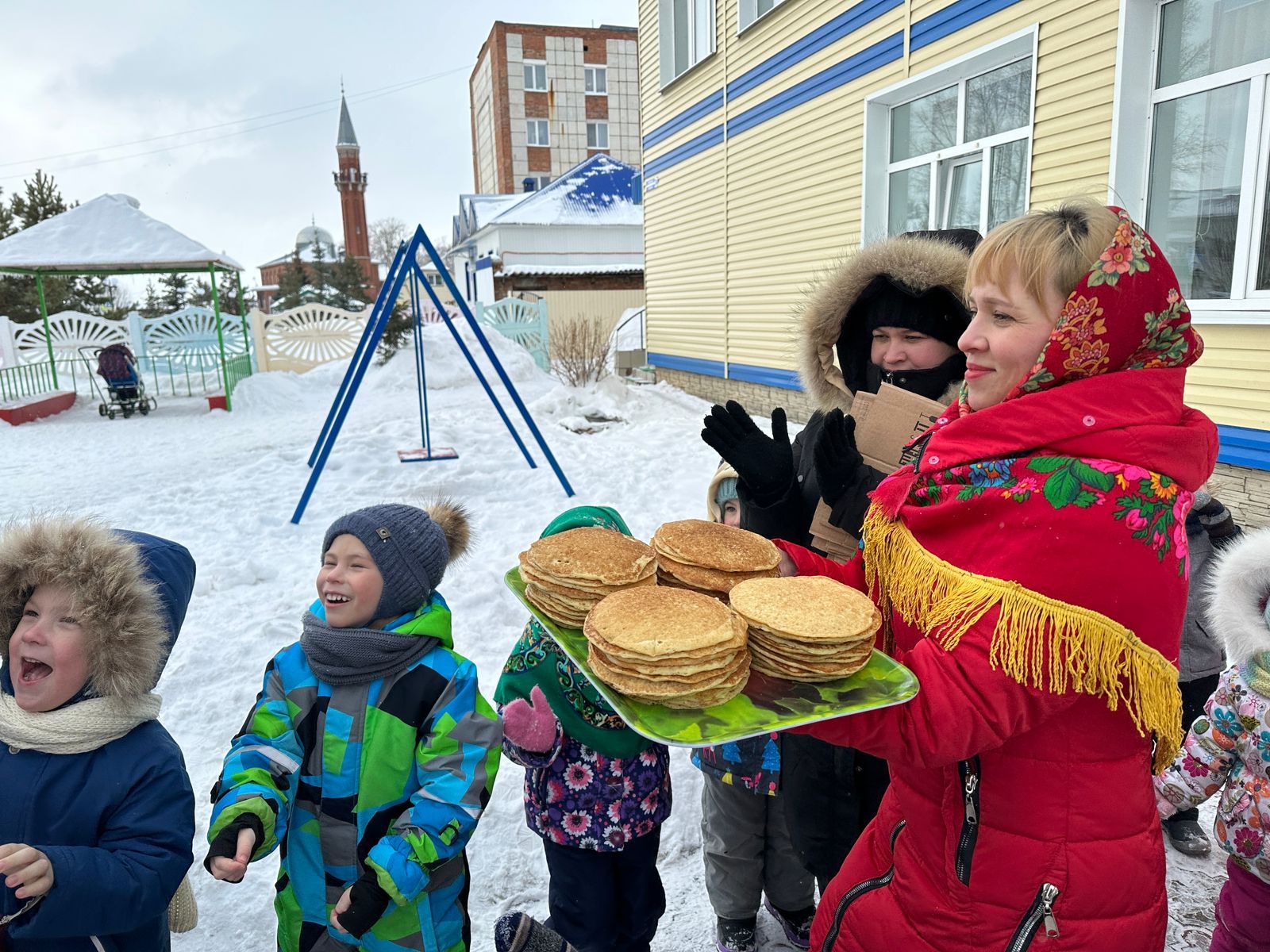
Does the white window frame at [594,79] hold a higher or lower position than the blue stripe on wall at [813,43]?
higher

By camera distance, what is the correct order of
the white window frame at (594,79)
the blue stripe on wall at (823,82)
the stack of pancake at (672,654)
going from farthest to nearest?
1. the white window frame at (594,79)
2. the blue stripe on wall at (823,82)
3. the stack of pancake at (672,654)

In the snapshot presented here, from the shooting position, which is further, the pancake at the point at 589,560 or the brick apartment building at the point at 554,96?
the brick apartment building at the point at 554,96

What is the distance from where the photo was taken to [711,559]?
151 centimetres

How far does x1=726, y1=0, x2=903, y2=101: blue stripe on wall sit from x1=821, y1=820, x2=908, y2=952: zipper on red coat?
27.7 ft

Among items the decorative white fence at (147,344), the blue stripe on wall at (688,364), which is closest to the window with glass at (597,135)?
the decorative white fence at (147,344)

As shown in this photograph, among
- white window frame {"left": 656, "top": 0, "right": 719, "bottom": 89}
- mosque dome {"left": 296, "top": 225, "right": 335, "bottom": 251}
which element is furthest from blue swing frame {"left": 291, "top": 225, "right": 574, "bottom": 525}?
mosque dome {"left": 296, "top": 225, "right": 335, "bottom": 251}

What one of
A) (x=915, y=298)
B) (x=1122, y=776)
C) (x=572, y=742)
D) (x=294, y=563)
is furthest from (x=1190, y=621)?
(x=294, y=563)

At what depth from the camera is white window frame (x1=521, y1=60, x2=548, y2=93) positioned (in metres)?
40.9

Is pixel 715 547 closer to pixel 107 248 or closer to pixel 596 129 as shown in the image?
pixel 107 248

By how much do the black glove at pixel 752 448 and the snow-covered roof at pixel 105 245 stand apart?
14174 millimetres

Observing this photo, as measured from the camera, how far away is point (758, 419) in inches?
394

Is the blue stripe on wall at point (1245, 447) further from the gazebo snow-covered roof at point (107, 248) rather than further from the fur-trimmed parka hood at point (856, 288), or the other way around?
the gazebo snow-covered roof at point (107, 248)

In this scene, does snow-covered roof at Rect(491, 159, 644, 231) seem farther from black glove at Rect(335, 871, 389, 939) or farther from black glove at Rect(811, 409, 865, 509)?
black glove at Rect(335, 871, 389, 939)

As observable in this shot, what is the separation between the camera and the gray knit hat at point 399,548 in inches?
73.5
